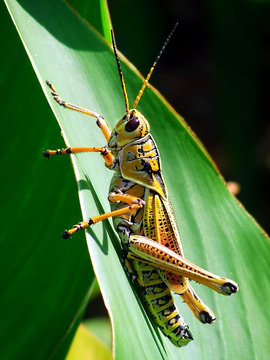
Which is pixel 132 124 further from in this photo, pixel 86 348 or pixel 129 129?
pixel 86 348

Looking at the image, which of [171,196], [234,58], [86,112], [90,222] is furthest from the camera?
[234,58]

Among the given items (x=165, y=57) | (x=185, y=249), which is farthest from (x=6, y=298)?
(x=165, y=57)

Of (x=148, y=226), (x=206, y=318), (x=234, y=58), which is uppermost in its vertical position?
(x=234, y=58)

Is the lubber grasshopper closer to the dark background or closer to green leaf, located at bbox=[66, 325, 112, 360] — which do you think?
green leaf, located at bbox=[66, 325, 112, 360]

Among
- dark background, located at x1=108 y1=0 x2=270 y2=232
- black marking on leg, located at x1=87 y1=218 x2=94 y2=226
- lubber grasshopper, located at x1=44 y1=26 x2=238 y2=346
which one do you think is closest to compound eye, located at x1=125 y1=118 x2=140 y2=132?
lubber grasshopper, located at x1=44 y1=26 x2=238 y2=346

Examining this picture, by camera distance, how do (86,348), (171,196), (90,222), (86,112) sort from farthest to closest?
(86,348) < (171,196) < (86,112) < (90,222)

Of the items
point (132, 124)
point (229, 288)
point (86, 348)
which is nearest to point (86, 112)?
point (132, 124)

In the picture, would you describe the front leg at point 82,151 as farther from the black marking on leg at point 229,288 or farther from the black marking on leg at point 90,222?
the black marking on leg at point 229,288

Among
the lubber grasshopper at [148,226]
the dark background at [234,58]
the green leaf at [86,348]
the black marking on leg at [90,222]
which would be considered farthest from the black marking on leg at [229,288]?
the dark background at [234,58]

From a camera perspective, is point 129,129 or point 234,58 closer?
point 129,129
